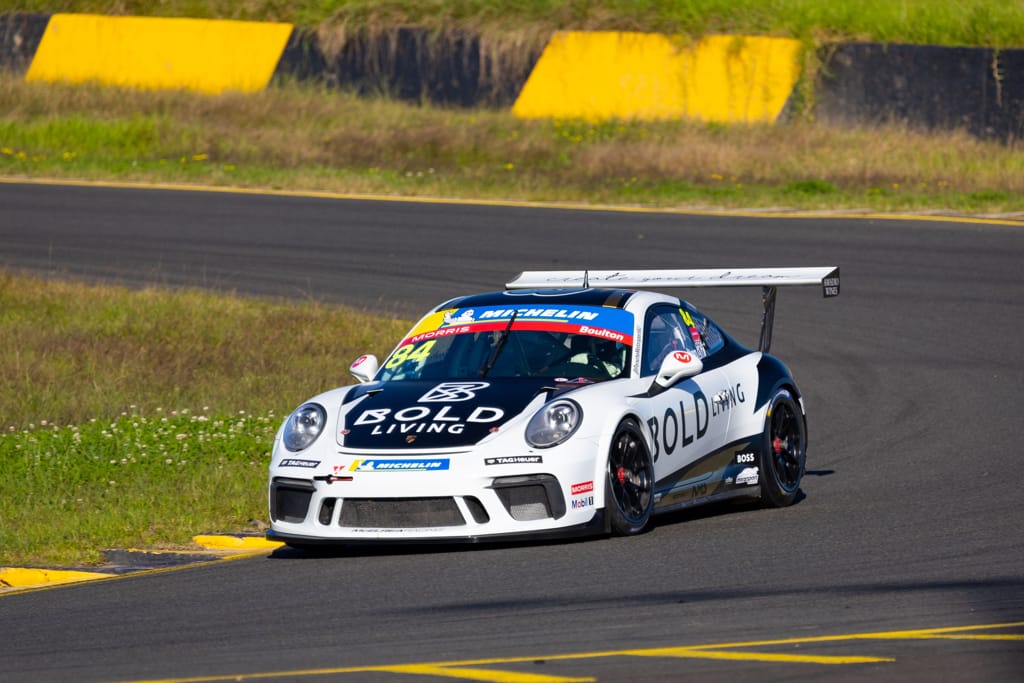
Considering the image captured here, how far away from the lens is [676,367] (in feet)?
33.8

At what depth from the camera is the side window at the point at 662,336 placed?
10.7 meters

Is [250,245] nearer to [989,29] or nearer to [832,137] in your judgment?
[832,137]

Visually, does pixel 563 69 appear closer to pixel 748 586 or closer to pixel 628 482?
pixel 628 482

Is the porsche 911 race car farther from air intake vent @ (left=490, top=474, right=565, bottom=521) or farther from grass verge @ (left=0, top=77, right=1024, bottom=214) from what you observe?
grass verge @ (left=0, top=77, right=1024, bottom=214)

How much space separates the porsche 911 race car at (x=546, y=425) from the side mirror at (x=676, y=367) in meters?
0.01

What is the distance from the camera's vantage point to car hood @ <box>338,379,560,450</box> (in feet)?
31.7

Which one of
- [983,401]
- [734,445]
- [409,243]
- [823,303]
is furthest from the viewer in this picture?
[409,243]

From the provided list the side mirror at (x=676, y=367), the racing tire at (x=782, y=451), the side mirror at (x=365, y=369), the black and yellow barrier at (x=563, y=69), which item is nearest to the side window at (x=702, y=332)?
the racing tire at (x=782, y=451)

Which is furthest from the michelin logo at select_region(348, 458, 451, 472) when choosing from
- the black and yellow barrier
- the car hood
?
the black and yellow barrier

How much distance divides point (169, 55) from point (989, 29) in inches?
524

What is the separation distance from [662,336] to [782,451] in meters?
1.05

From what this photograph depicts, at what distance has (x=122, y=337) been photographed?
17203mm

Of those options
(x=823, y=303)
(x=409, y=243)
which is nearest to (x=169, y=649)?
(x=823, y=303)

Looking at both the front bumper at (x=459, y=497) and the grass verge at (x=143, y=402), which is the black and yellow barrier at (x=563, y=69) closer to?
the grass verge at (x=143, y=402)
